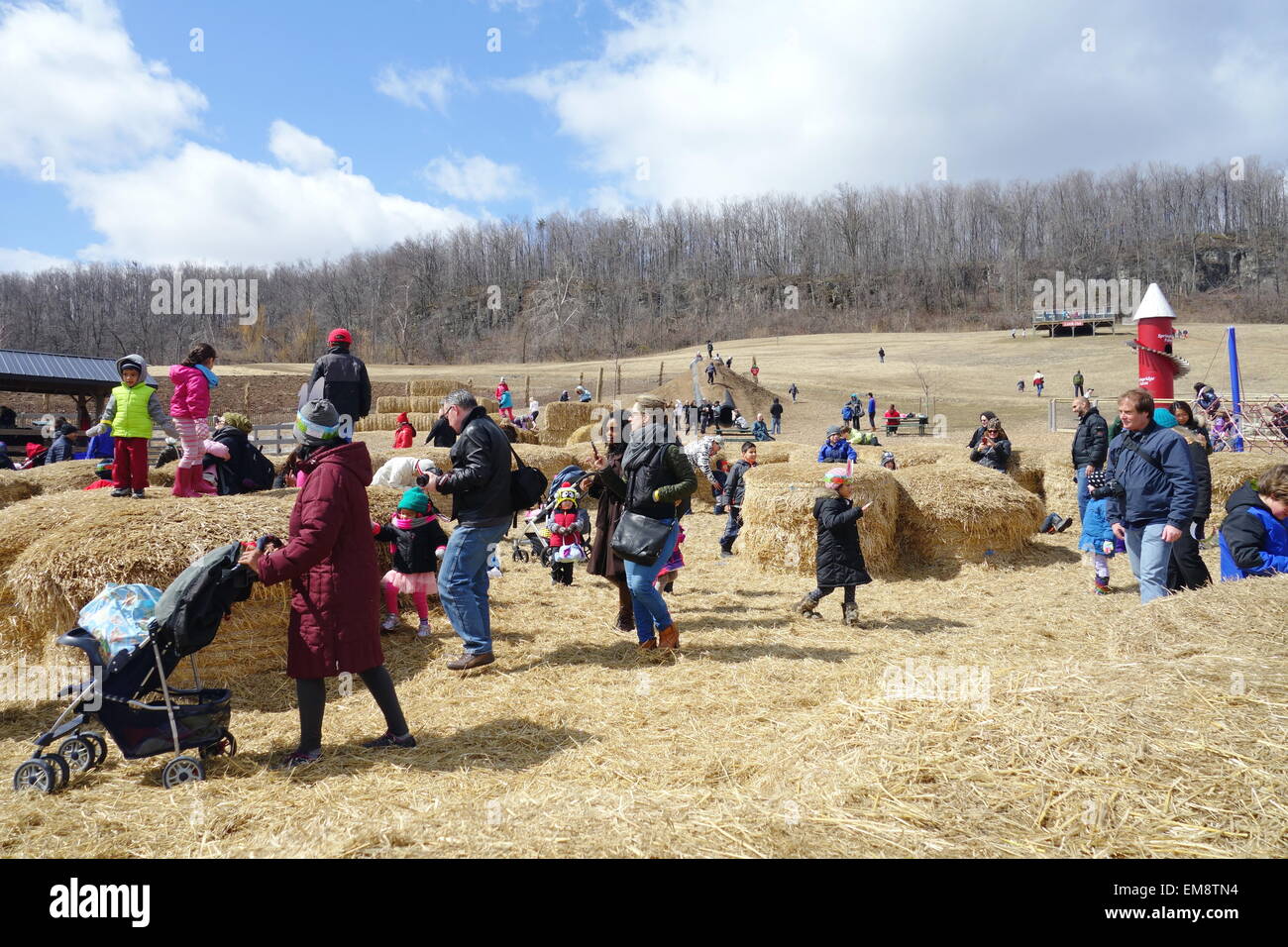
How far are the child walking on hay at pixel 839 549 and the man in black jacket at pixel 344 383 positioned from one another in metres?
4.36

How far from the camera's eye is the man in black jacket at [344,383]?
6527 millimetres

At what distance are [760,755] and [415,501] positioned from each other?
3668mm

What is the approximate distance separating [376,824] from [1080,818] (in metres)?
2.88

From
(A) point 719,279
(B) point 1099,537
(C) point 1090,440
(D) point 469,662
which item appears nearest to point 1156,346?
(C) point 1090,440

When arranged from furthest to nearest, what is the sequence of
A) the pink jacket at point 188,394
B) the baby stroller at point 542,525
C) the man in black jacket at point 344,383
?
the baby stroller at point 542,525, the pink jacket at point 188,394, the man in black jacket at point 344,383

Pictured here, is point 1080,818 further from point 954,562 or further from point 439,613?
point 954,562

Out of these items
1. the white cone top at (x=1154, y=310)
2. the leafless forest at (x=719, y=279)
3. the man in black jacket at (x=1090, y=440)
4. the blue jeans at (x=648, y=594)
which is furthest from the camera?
the leafless forest at (x=719, y=279)

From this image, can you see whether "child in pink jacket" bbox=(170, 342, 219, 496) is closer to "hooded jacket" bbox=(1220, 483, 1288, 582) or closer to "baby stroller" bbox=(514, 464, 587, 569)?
"baby stroller" bbox=(514, 464, 587, 569)

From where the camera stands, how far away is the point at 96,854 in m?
3.12

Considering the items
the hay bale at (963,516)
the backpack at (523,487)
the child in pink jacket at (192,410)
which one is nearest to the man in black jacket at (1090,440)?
the hay bale at (963,516)

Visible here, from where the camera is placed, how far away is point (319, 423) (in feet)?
13.1

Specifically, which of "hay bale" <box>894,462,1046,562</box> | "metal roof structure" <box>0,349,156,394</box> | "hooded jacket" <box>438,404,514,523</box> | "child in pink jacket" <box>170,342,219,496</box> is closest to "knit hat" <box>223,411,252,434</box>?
"child in pink jacket" <box>170,342,219,496</box>

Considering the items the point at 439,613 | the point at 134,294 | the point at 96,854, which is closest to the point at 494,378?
the point at 439,613

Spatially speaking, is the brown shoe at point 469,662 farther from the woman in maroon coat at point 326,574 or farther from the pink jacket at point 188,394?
the pink jacket at point 188,394
